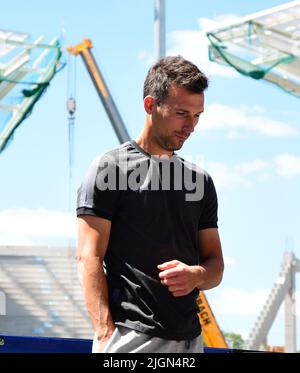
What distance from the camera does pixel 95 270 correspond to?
2.72 metres

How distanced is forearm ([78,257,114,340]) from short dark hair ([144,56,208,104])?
21.8 inches

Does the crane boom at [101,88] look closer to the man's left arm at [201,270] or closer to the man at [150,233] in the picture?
the man's left arm at [201,270]

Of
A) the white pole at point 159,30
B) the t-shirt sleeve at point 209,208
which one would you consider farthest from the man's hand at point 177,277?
the white pole at point 159,30

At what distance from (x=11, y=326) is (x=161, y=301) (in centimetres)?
2658

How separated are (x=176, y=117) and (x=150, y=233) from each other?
1.21 ft

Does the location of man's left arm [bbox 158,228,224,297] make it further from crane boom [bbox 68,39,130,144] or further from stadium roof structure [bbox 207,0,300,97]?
crane boom [bbox 68,39,130,144]

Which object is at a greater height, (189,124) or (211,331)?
(189,124)

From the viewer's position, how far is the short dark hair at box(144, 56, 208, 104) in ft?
9.21

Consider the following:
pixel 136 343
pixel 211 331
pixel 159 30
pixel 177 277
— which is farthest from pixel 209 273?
pixel 211 331

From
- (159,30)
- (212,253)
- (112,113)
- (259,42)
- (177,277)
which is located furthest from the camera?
(112,113)

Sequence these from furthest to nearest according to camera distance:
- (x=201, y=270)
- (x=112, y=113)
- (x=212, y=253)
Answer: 1. (x=112, y=113)
2. (x=212, y=253)
3. (x=201, y=270)

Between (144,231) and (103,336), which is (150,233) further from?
(103,336)
